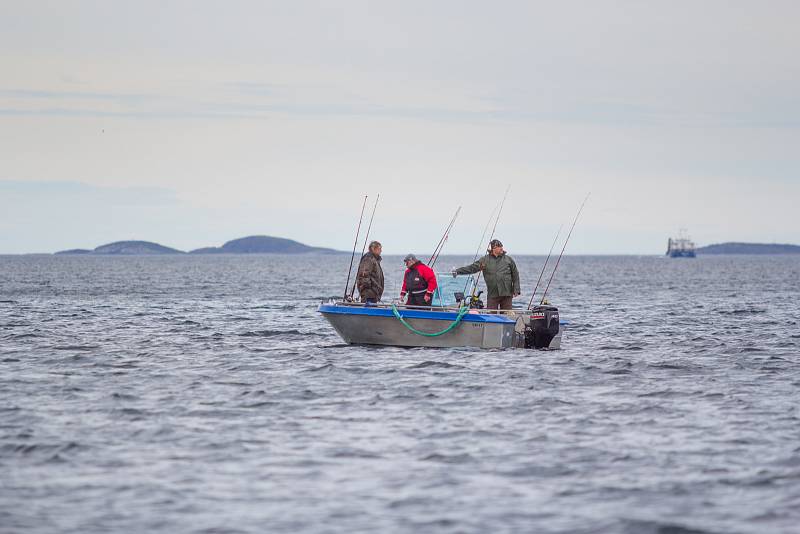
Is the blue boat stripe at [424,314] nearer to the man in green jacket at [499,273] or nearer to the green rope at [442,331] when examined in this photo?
the green rope at [442,331]

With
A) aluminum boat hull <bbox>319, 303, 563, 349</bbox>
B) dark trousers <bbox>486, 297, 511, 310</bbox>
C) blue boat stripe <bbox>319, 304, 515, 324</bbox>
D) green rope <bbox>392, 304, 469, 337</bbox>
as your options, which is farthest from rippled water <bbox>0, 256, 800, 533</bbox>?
dark trousers <bbox>486, 297, 511, 310</bbox>

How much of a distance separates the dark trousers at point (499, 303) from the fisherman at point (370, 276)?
7.60 ft

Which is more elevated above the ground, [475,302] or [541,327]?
[475,302]

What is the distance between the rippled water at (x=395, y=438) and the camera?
10.2 meters

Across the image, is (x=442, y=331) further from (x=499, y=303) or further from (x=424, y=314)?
(x=499, y=303)

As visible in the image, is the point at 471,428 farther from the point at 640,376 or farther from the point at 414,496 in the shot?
the point at 640,376

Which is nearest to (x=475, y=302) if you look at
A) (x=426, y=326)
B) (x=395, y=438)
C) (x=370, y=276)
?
(x=426, y=326)

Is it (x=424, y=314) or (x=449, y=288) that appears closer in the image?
(x=424, y=314)

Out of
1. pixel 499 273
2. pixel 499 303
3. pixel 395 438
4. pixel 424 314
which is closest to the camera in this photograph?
pixel 395 438

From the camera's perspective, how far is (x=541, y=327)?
2327 cm

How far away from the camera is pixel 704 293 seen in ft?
207

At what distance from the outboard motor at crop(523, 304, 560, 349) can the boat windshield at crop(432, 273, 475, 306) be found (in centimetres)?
145

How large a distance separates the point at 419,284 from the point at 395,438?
916 cm

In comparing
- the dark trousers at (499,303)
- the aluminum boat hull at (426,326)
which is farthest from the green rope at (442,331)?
the dark trousers at (499,303)
